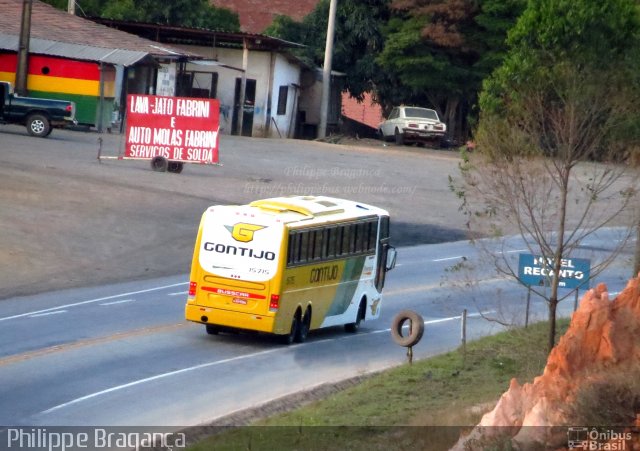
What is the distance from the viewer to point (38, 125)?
47.1 meters

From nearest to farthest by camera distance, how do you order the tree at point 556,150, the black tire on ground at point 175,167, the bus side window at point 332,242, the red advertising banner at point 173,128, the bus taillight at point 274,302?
1. the tree at point 556,150
2. the bus taillight at point 274,302
3. the bus side window at point 332,242
4. the red advertising banner at point 173,128
5. the black tire on ground at point 175,167

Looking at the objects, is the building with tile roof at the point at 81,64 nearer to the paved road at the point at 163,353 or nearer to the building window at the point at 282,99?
the building window at the point at 282,99

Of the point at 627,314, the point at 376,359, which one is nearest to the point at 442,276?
the point at 376,359

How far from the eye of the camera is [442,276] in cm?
3055

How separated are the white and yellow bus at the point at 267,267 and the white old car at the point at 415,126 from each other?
4084 cm

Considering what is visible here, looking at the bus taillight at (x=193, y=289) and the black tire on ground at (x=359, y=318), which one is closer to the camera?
the bus taillight at (x=193, y=289)

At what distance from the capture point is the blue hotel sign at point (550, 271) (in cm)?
1838

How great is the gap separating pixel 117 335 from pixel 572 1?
38.4 meters

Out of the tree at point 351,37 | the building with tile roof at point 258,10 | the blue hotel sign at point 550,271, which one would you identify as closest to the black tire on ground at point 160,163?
the blue hotel sign at point 550,271

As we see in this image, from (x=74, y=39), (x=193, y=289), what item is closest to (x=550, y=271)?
(x=193, y=289)

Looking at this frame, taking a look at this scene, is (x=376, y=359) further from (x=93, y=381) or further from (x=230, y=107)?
(x=230, y=107)

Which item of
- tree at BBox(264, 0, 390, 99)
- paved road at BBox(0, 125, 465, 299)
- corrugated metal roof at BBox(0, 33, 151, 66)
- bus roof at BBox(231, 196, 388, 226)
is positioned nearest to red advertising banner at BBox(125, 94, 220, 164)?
paved road at BBox(0, 125, 465, 299)

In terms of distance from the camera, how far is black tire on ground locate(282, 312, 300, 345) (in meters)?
22.5

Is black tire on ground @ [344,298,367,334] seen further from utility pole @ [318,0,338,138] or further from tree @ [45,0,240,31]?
tree @ [45,0,240,31]
